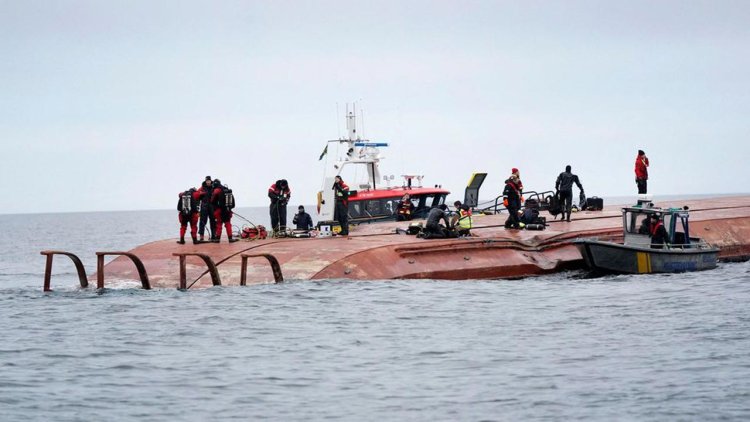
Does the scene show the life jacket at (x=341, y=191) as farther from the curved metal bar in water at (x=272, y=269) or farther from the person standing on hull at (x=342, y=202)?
the curved metal bar in water at (x=272, y=269)

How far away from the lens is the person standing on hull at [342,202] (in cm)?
3033

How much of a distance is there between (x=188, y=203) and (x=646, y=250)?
496 inches

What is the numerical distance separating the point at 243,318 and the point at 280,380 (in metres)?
6.07

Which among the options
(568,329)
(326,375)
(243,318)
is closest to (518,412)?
(326,375)

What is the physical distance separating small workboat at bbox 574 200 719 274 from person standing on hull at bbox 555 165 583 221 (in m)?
3.72

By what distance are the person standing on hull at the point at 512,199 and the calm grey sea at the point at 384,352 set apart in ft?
13.4

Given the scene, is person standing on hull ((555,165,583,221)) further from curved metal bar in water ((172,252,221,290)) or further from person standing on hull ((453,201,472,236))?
curved metal bar in water ((172,252,221,290))

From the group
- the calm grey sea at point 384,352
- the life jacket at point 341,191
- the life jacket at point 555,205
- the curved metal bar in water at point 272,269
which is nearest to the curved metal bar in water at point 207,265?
the calm grey sea at point 384,352

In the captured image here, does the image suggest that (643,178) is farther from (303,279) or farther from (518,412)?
(518,412)

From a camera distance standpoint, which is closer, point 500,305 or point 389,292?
point 500,305

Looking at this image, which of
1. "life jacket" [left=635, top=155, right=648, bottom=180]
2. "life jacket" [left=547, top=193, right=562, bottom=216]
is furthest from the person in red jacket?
"life jacket" [left=547, top=193, right=562, bottom=216]

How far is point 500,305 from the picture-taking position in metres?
24.1

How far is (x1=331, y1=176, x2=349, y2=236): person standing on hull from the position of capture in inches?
1194

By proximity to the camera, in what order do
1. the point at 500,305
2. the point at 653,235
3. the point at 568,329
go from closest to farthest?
the point at 568,329, the point at 500,305, the point at 653,235
